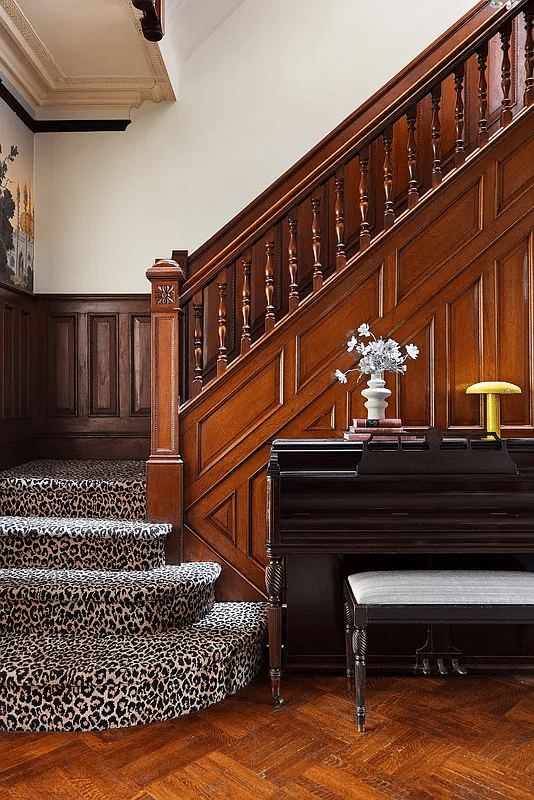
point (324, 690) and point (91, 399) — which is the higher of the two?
point (91, 399)

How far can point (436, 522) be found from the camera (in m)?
2.76

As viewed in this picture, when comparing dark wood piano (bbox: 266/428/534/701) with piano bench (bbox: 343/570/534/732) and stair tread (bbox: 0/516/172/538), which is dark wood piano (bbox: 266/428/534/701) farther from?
stair tread (bbox: 0/516/172/538)

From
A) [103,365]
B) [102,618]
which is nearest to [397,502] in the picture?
[102,618]

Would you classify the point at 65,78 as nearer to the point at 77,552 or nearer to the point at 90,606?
the point at 77,552

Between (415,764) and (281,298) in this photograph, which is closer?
(415,764)

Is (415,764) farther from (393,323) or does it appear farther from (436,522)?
(393,323)

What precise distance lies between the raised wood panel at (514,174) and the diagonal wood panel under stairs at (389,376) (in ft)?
0.08

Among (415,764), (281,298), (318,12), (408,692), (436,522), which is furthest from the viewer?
(318,12)

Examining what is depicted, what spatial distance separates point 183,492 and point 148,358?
1.68 m

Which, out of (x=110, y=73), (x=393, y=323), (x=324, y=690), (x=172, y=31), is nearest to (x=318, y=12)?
(x=172, y=31)

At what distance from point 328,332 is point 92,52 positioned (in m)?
2.60

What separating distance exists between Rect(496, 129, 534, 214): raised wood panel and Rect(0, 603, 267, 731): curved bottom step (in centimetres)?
277

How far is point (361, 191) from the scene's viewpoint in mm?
3486

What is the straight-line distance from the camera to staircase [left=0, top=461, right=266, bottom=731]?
2.55 m
